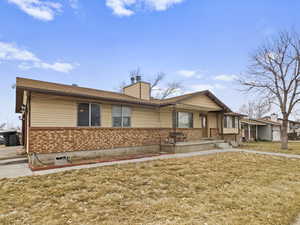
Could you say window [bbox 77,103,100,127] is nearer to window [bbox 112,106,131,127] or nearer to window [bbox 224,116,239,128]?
window [bbox 112,106,131,127]

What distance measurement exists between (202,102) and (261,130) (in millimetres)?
19337

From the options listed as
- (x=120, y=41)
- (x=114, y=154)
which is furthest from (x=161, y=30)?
(x=114, y=154)

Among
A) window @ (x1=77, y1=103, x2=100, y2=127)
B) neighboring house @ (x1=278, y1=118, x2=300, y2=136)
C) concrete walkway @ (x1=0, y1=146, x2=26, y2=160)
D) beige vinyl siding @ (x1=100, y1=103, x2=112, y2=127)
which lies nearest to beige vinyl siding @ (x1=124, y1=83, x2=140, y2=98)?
beige vinyl siding @ (x1=100, y1=103, x2=112, y2=127)

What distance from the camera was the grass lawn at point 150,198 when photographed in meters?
3.13

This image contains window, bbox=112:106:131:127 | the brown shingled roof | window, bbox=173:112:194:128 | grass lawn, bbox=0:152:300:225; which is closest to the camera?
grass lawn, bbox=0:152:300:225

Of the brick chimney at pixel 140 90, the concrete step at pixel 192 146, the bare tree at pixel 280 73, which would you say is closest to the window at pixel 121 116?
the concrete step at pixel 192 146

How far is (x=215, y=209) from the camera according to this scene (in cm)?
350

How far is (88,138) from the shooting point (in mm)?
8867

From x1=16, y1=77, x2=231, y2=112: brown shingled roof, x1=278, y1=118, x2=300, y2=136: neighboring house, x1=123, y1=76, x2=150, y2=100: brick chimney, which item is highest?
x1=123, y1=76, x2=150, y2=100: brick chimney

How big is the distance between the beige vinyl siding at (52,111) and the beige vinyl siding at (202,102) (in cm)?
769

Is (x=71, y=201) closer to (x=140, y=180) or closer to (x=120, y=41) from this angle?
(x=140, y=180)

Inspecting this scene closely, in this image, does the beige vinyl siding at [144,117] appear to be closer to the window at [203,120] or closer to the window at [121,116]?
the window at [121,116]

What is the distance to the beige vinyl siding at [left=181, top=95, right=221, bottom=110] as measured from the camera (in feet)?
44.7

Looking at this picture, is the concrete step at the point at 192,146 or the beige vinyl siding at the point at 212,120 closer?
the concrete step at the point at 192,146
